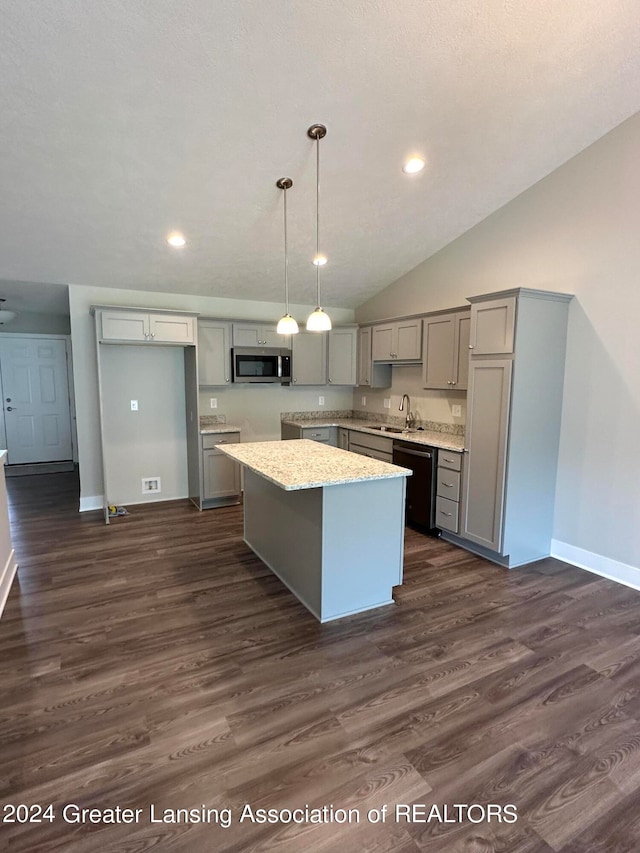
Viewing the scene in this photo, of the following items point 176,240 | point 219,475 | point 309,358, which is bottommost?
point 219,475

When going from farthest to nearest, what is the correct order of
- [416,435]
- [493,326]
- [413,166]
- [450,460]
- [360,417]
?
[360,417], [416,435], [450,460], [493,326], [413,166]

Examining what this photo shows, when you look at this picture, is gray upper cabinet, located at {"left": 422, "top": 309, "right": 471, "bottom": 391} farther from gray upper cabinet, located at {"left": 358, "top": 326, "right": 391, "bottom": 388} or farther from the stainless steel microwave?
the stainless steel microwave

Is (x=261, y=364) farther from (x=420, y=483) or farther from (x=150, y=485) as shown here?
(x=420, y=483)

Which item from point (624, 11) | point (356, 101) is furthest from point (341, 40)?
point (624, 11)

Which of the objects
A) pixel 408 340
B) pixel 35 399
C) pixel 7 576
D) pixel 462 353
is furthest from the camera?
pixel 35 399

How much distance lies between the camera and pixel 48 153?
288cm

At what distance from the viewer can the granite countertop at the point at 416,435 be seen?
13.4 feet

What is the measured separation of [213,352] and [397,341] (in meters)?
2.12

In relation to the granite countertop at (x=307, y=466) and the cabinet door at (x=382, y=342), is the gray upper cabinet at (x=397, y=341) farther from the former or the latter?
the granite countertop at (x=307, y=466)

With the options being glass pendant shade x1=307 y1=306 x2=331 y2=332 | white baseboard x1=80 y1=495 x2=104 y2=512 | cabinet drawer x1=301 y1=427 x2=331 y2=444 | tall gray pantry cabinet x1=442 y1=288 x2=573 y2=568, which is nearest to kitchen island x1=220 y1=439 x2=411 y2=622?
glass pendant shade x1=307 y1=306 x2=331 y2=332

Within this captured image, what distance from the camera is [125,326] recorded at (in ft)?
14.9

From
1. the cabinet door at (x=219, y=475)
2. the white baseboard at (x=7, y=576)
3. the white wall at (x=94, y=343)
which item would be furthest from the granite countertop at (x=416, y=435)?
the white baseboard at (x=7, y=576)

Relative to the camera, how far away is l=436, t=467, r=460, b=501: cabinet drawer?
3938 mm

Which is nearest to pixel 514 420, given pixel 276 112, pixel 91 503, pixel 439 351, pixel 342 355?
pixel 439 351
